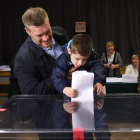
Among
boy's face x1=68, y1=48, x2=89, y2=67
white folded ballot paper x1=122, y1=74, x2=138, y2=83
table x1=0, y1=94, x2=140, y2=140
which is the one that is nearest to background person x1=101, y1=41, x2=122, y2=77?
white folded ballot paper x1=122, y1=74, x2=138, y2=83

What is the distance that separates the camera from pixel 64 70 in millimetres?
1549

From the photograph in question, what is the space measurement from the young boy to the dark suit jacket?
11 cm

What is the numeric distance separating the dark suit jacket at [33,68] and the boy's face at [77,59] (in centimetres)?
22

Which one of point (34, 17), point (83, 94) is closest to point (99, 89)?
point (83, 94)

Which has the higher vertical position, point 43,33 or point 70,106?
point 43,33

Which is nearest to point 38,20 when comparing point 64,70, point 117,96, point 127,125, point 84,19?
point 64,70

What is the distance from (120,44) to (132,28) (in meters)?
0.61

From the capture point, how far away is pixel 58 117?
1.00m

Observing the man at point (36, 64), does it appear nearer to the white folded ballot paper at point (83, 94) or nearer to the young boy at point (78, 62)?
the young boy at point (78, 62)

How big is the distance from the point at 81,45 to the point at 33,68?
1.29 feet

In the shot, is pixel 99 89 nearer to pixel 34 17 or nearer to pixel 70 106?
pixel 70 106

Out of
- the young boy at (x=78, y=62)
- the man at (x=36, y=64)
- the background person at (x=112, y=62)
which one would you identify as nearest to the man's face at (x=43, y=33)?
the man at (x=36, y=64)

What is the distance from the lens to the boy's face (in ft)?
4.70

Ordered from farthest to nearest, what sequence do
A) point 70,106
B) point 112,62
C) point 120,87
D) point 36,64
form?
1. point 112,62
2. point 120,87
3. point 36,64
4. point 70,106
